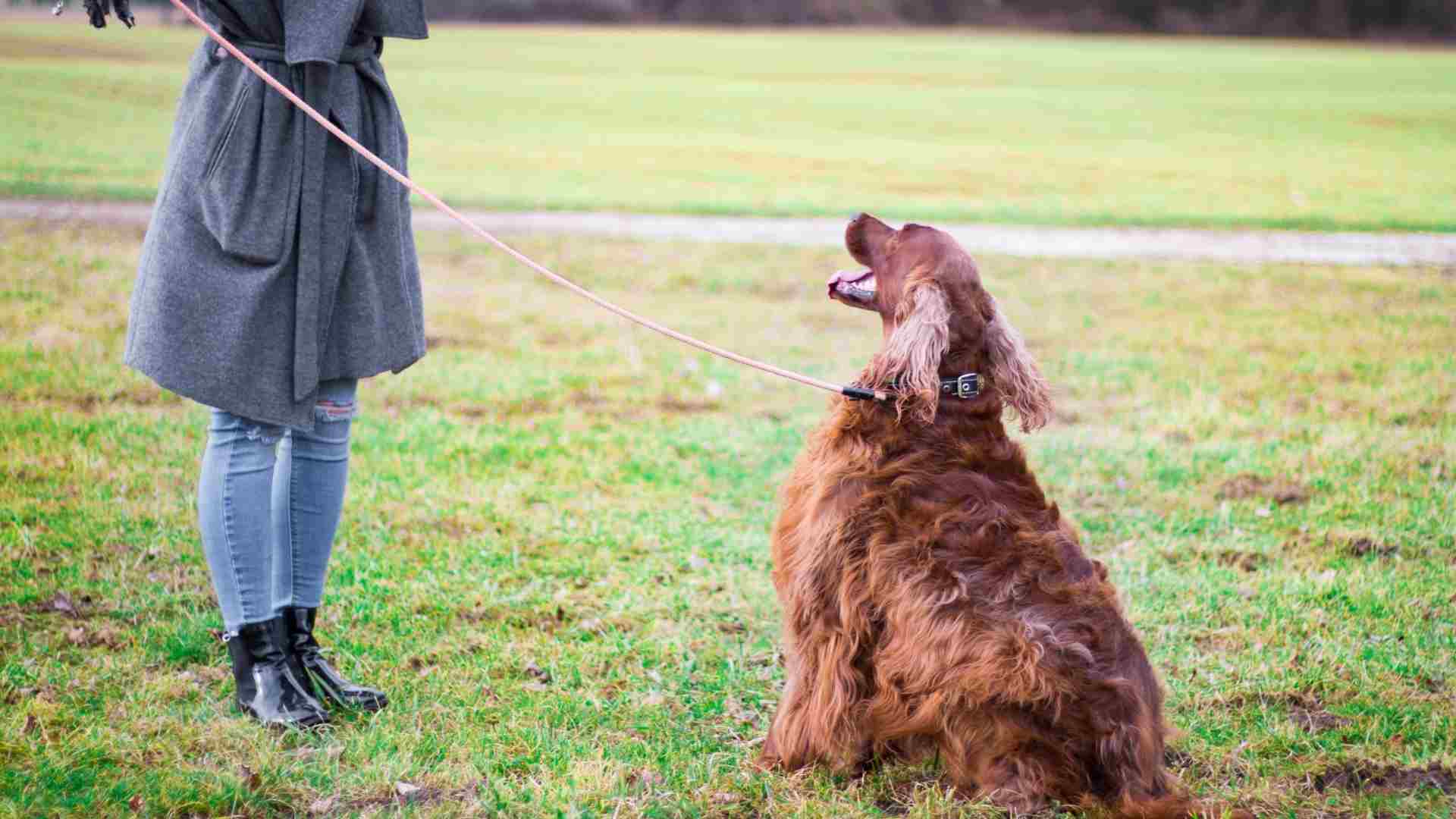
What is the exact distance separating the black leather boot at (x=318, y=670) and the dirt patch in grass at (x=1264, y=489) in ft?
13.2

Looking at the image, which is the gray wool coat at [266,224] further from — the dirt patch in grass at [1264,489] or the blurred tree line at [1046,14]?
the blurred tree line at [1046,14]

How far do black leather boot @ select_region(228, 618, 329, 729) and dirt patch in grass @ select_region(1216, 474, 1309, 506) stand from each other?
4235 millimetres

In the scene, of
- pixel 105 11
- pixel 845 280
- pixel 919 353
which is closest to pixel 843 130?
pixel 845 280

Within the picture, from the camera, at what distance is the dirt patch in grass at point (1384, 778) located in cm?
355

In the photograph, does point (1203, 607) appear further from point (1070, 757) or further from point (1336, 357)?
point (1336, 357)

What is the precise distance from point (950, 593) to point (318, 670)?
1866mm

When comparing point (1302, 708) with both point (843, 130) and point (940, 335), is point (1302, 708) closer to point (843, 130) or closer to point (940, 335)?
point (940, 335)

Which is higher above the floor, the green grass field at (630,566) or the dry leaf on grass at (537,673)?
the green grass field at (630,566)

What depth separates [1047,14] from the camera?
5922cm

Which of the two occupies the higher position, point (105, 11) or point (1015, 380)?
point (105, 11)

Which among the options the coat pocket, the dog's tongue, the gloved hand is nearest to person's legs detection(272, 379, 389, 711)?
the coat pocket

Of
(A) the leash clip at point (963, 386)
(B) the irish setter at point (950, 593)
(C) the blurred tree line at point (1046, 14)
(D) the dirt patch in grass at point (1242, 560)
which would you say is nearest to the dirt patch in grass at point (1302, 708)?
(B) the irish setter at point (950, 593)

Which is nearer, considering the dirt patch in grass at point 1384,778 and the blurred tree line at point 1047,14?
the dirt patch in grass at point 1384,778

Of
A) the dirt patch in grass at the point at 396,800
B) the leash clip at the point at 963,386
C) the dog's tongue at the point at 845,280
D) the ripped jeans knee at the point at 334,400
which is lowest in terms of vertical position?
the dirt patch in grass at the point at 396,800
